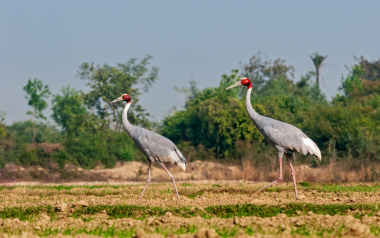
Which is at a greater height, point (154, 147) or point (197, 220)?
point (154, 147)

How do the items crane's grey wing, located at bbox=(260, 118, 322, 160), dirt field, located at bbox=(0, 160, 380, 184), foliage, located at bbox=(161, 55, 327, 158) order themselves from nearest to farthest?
1. crane's grey wing, located at bbox=(260, 118, 322, 160)
2. dirt field, located at bbox=(0, 160, 380, 184)
3. foliage, located at bbox=(161, 55, 327, 158)

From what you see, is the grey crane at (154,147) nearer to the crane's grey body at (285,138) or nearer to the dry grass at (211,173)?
the crane's grey body at (285,138)

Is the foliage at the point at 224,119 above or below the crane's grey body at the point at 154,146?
above

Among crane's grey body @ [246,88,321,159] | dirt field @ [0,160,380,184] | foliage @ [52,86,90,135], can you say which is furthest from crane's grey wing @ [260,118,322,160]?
foliage @ [52,86,90,135]

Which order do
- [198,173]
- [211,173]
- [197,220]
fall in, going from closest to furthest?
[197,220] → [211,173] → [198,173]

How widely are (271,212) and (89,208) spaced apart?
122 inches

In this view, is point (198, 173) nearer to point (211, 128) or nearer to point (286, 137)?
point (211, 128)

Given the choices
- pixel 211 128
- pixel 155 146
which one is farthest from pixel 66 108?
pixel 155 146

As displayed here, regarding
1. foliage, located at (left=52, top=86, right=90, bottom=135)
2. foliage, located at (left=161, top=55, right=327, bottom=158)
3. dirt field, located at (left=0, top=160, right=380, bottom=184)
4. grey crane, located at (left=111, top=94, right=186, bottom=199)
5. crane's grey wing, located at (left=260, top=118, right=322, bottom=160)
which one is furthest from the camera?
foliage, located at (left=52, top=86, right=90, bottom=135)

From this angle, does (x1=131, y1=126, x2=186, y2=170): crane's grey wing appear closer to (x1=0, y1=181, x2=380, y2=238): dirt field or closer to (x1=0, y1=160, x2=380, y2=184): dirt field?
(x1=0, y1=181, x2=380, y2=238): dirt field

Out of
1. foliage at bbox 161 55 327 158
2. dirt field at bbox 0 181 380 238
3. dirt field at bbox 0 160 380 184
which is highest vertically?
foliage at bbox 161 55 327 158

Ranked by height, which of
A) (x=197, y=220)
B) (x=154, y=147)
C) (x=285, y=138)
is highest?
(x=285, y=138)

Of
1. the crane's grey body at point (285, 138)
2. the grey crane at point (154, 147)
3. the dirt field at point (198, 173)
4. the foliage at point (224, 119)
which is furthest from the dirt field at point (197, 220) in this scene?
the foliage at point (224, 119)

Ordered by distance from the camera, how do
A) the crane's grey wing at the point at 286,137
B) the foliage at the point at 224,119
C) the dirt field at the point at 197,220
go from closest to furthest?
the dirt field at the point at 197,220 < the crane's grey wing at the point at 286,137 < the foliage at the point at 224,119
